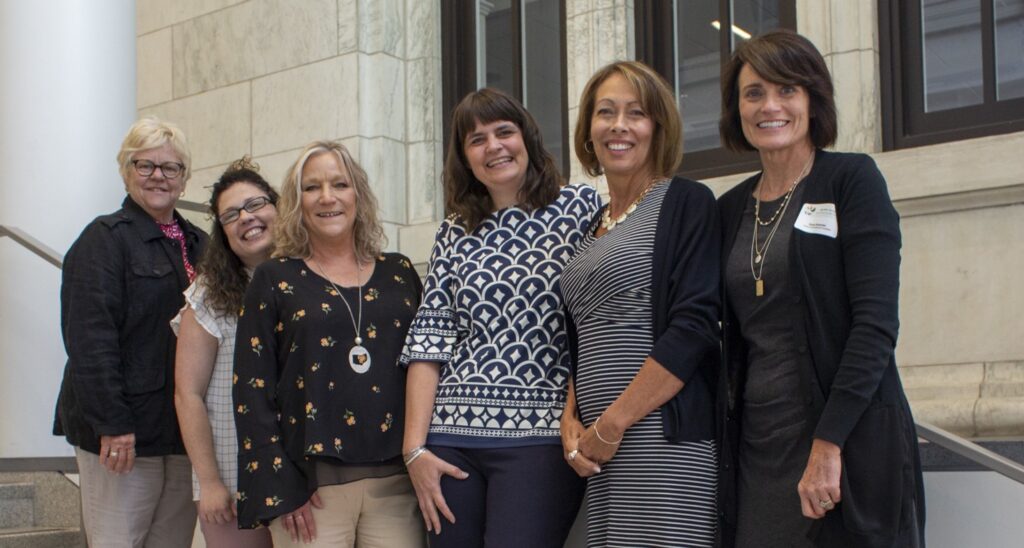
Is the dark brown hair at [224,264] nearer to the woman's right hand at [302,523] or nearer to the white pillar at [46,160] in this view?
the woman's right hand at [302,523]

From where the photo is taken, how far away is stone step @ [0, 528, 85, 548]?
457 centimetres

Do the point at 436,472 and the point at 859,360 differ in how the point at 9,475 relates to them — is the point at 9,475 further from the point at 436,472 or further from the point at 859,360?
the point at 859,360

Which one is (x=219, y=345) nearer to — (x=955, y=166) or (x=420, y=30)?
(x=955, y=166)

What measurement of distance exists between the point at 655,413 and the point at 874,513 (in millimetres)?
527

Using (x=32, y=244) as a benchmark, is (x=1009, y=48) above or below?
above

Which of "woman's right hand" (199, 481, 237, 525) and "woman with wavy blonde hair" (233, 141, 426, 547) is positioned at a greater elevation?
"woman with wavy blonde hair" (233, 141, 426, 547)

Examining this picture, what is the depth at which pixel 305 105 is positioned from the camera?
24.4 ft

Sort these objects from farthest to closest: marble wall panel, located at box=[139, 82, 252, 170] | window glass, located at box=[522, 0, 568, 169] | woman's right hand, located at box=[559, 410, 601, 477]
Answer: marble wall panel, located at box=[139, 82, 252, 170] < window glass, located at box=[522, 0, 568, 169] < woman's right hand, located at box=[559, 410, 601, 477]

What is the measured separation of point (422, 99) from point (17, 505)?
3468 mm

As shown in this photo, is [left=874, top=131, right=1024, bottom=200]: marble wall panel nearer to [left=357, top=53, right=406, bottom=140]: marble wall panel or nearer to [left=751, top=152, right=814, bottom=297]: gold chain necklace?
[left=751, top=152, right=814, bottom=297]: gold chain necklace

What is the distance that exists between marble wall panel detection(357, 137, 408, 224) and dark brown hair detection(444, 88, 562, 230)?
391 centimetres

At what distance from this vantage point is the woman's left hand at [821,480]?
2.41m

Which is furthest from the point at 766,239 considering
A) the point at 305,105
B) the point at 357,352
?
the point at 305,105

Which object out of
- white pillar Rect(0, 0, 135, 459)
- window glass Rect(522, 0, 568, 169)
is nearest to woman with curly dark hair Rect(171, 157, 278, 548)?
white pillar Rect(0, 0, 135, 459)
